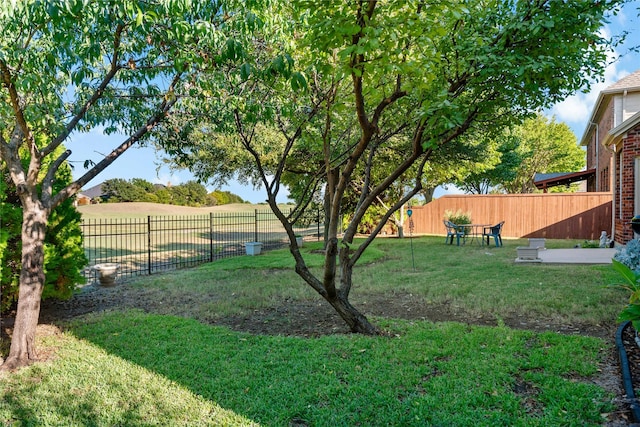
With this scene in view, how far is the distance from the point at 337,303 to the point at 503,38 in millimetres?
3103

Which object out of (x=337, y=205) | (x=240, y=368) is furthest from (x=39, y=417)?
(x=337, y=205)

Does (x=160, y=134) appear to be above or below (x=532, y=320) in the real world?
above

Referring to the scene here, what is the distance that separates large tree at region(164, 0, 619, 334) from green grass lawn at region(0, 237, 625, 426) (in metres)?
0.96

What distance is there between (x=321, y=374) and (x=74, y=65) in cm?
395

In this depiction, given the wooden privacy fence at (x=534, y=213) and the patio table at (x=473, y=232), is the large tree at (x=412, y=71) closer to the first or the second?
the patio table at (x=473, y=232)

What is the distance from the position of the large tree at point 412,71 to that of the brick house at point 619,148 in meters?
6.84

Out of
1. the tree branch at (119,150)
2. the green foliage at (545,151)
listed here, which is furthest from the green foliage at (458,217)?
the green foliage at (545,151)

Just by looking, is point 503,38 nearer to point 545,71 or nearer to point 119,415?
point 545,71

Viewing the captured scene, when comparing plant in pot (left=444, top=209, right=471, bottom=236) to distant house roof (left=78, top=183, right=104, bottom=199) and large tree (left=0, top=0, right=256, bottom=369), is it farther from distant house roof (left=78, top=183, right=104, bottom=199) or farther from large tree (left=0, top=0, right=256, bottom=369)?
distant house roof (left=78, top=183, right=104, bottom=199)

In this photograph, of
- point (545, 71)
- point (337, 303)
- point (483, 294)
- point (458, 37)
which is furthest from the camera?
point (483, 294)

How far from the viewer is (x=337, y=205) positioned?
4.21 metres

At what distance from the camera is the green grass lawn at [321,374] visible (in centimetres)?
284

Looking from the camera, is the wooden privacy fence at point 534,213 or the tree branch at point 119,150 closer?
the tree branch at point 119,150

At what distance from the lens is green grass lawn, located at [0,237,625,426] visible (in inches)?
112
